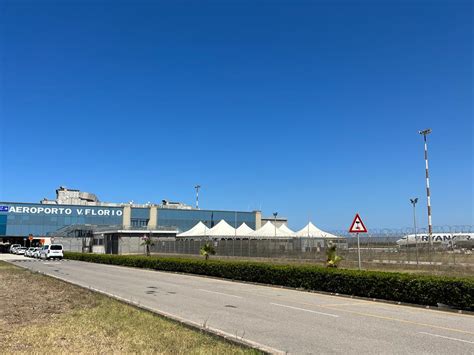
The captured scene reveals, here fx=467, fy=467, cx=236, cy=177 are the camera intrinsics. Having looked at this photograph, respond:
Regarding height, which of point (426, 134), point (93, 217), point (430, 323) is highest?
point (426, 134)

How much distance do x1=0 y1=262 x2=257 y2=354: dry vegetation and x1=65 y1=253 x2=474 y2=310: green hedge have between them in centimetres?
961

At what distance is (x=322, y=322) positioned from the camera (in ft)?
39.1

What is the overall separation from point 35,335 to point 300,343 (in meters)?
5.20

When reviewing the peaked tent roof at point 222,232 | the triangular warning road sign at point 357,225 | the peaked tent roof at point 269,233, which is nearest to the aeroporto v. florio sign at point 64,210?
the peaked tent roof at point 222,232

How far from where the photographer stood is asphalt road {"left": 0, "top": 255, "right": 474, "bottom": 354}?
29.9ft

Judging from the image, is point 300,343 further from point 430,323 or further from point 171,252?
point 171,252

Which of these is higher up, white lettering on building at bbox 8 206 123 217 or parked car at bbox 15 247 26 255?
white lettering on building at bbox 8 206 123 217

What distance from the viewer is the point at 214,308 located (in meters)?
14.4

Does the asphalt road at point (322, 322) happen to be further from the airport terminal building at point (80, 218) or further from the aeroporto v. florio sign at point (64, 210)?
the aeroporto v. florio sign at point (64, 210)

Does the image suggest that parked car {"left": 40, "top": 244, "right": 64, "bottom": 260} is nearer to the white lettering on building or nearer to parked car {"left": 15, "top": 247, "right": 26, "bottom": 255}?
parked car {"left": 15, "top": 247, "right": 26, "bottom": 255}

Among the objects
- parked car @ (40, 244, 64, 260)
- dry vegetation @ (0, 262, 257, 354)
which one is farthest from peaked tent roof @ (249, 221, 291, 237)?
dry vegetation @ (0, 262, 257, 354)

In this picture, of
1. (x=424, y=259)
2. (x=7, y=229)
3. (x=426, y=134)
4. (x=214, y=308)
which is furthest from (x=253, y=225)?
(x=214, y=308)

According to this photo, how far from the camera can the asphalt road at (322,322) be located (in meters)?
9.12

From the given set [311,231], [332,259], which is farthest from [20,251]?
[332,259]
